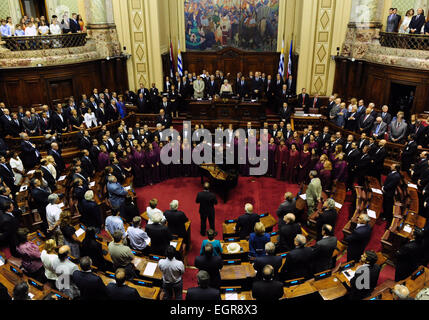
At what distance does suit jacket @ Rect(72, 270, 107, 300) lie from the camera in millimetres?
4457

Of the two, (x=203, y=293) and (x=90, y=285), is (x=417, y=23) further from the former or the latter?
(x=90, y=285)

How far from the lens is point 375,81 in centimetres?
1318

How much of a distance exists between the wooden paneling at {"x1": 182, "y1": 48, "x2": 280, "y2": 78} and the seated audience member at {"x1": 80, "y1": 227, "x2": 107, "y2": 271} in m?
13.4

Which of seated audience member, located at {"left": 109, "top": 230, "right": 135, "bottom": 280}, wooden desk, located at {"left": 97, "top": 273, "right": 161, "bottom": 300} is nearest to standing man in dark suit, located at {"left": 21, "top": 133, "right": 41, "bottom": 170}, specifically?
seated audience member, located at {"left": 109, "top": 230, "right": 135, "bottom": 280}

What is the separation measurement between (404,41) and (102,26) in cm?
1189

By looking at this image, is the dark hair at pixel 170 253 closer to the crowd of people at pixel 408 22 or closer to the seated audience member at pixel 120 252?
the seated audience member at pixel 120 252

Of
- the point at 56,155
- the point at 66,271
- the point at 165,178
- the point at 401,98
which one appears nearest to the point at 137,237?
the point at 66,271

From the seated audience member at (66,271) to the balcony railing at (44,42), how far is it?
11.0 metres

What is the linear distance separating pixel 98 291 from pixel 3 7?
52.9 ft

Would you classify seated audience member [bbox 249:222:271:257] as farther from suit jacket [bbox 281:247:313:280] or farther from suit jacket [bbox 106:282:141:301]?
suit jacket [bbox 106:282:141:301]

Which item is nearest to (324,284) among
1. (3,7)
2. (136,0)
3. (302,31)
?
(302,31)

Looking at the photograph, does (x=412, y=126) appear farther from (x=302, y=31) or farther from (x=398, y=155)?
(x=302, y=31)

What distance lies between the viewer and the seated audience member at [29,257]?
5.30m

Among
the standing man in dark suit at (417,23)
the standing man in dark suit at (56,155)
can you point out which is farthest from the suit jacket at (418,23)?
the standing man in dark suit at (56,155)
